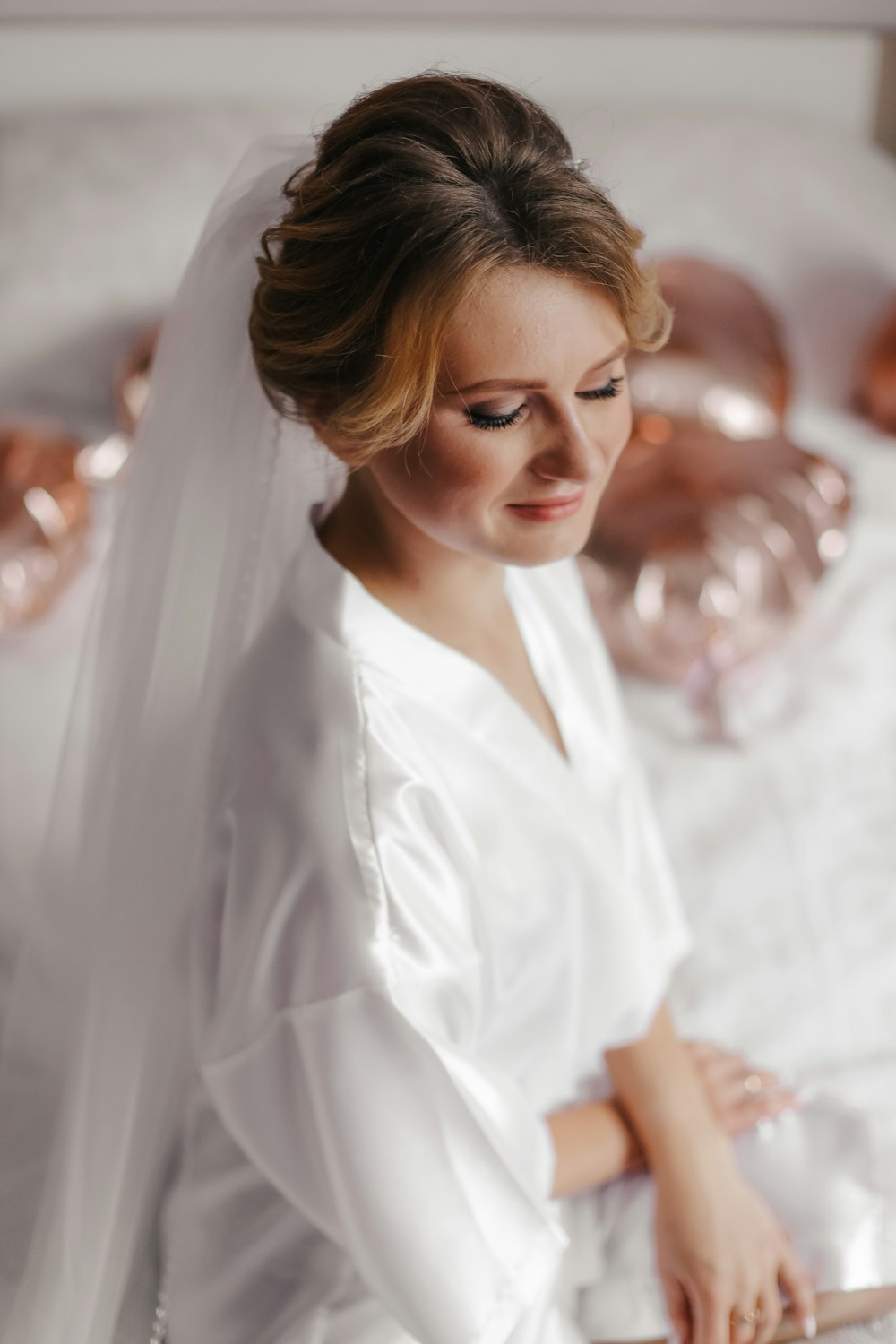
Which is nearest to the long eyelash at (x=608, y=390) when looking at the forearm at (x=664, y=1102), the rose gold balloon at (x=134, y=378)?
the forearm at (x=664, y=1102)

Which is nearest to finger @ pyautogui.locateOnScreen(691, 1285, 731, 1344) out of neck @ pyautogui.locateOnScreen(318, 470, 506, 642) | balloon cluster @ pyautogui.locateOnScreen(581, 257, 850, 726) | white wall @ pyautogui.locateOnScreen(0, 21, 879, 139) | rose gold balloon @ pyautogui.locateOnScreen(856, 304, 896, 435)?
neck @ pyautogui.locateOnScreen(318, 470, 506, 642)

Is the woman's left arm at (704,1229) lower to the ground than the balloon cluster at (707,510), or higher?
lower

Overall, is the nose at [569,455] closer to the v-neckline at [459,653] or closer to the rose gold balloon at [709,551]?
the v-neckline at [459,653]

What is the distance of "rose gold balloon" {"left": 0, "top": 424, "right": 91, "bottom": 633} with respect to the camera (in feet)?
4.39

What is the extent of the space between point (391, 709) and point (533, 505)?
0.47 feet

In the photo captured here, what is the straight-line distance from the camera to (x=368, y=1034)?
63cm

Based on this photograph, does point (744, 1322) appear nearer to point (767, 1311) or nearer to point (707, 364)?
point (767, 1311)

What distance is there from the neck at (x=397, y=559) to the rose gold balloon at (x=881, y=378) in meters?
1.07

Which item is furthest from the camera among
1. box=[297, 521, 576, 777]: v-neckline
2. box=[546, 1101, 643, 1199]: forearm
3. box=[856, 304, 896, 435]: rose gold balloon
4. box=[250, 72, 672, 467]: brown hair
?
box=[856, 304, 896, 435]: rose gold balloon

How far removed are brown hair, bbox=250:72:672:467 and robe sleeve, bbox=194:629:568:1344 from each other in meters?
0.18

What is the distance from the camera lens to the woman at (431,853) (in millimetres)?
576

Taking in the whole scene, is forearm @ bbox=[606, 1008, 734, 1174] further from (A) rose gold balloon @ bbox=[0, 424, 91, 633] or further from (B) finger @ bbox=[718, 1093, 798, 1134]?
(A) rose gold balloon @ bbox=[0, 424, 91, 633]

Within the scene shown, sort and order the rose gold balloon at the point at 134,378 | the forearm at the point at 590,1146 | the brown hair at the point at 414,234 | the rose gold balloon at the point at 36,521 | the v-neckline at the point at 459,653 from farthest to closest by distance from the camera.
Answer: the rose gold balloon at the point at 134,378 → the rose gold balloon at the point at 36,521 → the forearm at the point at 590,1146 → the v-neckline at the point at 459,653 → the brown hair at the point at 414,234

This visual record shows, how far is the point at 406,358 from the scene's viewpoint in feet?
1.85
